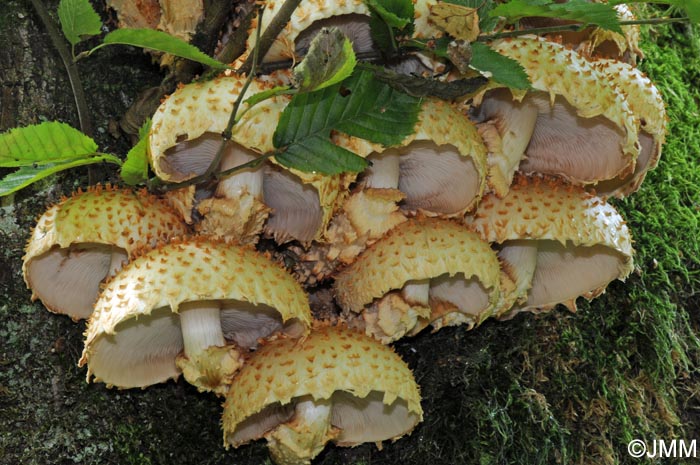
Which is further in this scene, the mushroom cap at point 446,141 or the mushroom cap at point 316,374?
the mushroom cap at point 446,141

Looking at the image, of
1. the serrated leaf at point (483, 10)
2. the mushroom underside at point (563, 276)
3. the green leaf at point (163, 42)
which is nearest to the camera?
the green leaf at point (163, 42)

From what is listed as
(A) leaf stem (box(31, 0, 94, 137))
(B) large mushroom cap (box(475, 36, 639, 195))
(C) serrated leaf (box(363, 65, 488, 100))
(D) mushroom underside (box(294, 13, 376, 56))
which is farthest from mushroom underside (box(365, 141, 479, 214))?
(A) leaf stem (box(31, 0, 94, 137))

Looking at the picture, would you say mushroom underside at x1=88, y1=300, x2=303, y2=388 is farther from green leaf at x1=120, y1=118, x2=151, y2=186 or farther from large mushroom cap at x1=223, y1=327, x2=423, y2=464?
green leaf at x1=120, y1=118, x2=151, y2=186

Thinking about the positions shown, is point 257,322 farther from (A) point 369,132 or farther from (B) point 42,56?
(B) point 42,56

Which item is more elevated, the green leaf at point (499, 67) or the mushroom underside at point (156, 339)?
the green leaf at point (499, 67)

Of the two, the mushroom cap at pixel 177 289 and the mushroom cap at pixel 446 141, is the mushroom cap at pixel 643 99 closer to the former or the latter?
the mushroom cap at pixel 446 141

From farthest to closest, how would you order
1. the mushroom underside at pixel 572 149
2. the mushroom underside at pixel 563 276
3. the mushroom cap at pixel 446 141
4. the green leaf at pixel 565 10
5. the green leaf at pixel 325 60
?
the mushroom underside at pixel 563 276, the mushroom underside at pixel 572 149, the mushroom cap at pixel 446 141, the green leaf at pixel 565 10, the green leaf at pixel 325 60

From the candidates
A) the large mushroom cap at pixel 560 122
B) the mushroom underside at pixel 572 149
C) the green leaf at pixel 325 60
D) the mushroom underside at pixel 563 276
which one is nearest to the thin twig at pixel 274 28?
the green leaf at pixel 325 60

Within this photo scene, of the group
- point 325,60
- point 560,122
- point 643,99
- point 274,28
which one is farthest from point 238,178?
point 643,99

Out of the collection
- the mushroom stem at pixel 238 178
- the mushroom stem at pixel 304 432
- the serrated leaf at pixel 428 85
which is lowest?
the mushroom stem at pixel 304 432
